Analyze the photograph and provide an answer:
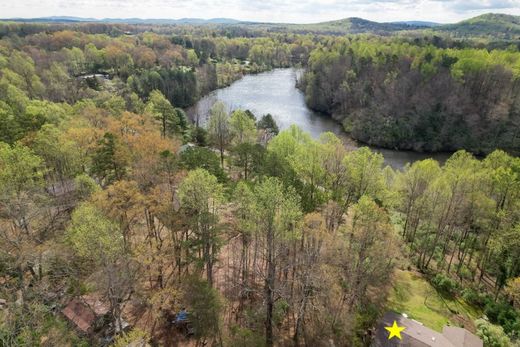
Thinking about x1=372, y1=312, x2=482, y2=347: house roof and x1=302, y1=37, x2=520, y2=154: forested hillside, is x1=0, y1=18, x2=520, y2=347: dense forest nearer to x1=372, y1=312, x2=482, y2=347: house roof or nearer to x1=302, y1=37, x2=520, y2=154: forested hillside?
x1=372, y1=312, x2=482, y2=347: house roof

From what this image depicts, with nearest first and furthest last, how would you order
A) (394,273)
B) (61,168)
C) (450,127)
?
(394,273) → (61,168) → (450,127)

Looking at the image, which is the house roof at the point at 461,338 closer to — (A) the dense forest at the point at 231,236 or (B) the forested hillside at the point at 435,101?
(A) the dense forest at the point at 231,236

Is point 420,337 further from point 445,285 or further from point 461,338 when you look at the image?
point 445,285

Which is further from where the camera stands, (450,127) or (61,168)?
(450,127)

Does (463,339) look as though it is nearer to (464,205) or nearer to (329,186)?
(464,205)

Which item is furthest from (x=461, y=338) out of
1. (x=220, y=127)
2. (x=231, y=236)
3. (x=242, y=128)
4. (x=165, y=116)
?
(x=165, y=116)

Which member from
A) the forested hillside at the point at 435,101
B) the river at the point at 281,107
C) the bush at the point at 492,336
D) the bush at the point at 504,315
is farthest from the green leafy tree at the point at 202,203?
the forested hillside at the point at 435,101

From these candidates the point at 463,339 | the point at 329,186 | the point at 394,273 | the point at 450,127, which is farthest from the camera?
the point at 450,127

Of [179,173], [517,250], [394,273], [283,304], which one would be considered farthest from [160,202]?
[517,250]
